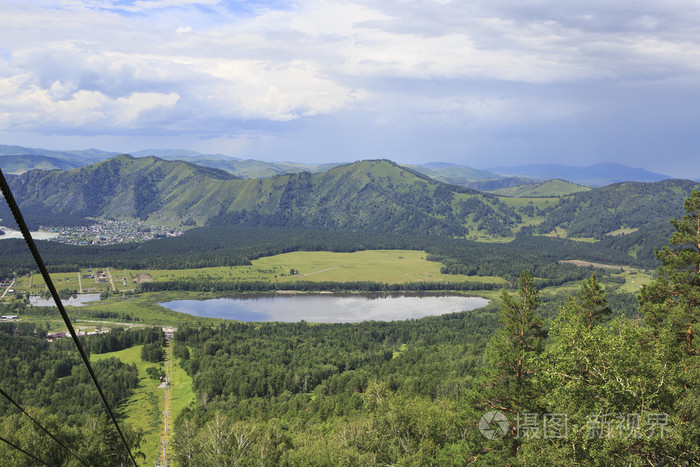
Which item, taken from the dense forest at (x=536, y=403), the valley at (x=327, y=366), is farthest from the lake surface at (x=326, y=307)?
the dense forest at (x=536, y=403)

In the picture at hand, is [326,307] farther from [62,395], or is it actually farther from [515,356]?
[515,356]

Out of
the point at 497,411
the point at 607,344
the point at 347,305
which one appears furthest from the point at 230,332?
the point at 607,344

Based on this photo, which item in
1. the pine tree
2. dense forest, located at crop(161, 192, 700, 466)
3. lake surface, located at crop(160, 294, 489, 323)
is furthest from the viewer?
lake surface, located at crop(160, 294, 489, 323)

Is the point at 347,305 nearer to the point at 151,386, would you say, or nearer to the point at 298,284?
the point at 298,284

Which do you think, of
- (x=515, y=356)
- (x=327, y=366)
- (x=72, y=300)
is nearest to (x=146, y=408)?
(x=327, y=366)

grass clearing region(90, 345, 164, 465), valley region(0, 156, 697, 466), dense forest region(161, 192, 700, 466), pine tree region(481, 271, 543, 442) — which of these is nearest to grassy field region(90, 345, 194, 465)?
grass clearing region(90, 345, 164, 465)

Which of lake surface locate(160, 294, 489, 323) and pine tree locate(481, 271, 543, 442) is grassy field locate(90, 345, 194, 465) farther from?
lake surface locate(160, 294, 489, 323)

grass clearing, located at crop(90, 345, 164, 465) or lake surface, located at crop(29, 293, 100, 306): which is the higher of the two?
lake surface, located at crop(29, 293, 100, 306)
